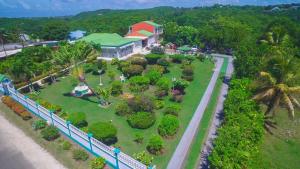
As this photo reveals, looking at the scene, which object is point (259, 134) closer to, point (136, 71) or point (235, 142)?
point (235, 142)

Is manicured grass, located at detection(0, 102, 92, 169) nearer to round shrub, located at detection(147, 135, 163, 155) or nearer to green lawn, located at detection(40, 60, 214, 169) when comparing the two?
green lawn, located at detection(40, 60, 214, 169)

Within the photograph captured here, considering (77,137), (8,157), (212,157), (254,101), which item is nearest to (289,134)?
(254,101)

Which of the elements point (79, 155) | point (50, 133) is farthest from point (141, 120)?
point (50, 133)

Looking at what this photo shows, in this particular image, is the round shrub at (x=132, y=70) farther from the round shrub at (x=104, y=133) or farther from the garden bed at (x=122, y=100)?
the round shrub at (x=104, y=133)

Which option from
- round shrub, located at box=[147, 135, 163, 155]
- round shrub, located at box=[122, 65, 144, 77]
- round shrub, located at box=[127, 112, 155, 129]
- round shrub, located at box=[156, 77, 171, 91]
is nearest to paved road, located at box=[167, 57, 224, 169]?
round shrub, located at box=[147, 135, 163, 155]

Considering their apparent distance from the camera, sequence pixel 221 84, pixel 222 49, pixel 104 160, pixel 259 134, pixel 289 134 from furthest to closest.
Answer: pixel 222 49 → pixel 221 84 → pixel 289 134 → pixel 259 134 → pixel 104 160

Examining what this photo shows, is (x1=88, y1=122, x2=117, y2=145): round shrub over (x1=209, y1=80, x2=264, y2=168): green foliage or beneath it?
beneath

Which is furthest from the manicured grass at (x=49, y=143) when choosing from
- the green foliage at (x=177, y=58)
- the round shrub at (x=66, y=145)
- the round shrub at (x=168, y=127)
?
the green foliage at (x=177, y=58)

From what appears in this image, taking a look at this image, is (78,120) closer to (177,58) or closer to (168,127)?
(168,127)
